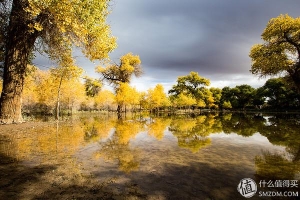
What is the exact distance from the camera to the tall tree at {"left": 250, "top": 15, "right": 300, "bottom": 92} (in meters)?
21.1

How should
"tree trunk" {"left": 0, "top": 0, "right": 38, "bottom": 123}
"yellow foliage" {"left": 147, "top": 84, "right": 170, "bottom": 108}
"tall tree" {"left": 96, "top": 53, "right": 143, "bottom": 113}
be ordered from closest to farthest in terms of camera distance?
"tree trunk" {"left": 0, "top": 0, "right": 38, "bottom": 123} < "tall tree" {"left": 96, "top": 53, "right": 143, "bottom": 113} < "yellow foliage" {"left": 147, "top": 84, "right": 170, "bottom": 108}

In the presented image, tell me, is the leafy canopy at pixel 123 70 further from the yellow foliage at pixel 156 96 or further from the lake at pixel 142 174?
the lake at pixel 142 174

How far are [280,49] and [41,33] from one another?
2588 cm

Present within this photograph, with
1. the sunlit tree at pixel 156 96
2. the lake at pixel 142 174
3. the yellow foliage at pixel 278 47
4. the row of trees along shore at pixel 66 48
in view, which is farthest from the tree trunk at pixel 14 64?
the sunlit tree at pixel 156 96

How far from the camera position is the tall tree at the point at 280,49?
21.1 m

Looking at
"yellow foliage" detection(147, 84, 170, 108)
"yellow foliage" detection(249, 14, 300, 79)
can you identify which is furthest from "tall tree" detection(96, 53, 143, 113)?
"yellow foliage" detection(249, 14, 300, 79)

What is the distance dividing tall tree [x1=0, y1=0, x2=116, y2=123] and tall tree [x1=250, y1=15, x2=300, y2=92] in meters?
20.3

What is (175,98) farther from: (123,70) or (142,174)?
(142,174)

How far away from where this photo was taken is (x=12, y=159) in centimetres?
527

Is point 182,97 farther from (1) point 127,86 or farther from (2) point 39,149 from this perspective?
(2) point 39,149

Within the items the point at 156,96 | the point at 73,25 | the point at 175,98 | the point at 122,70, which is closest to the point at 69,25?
the point at 73,25

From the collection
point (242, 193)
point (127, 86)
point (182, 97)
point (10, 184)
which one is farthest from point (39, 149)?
point (182, 97)

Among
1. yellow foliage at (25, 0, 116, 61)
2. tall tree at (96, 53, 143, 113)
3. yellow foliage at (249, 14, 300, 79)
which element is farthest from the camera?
tall tree at (96, 53, 143, 113)

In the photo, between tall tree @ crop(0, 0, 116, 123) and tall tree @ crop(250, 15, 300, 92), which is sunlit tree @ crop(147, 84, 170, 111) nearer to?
tall tree @ crop(250, 15, 300, 92)
